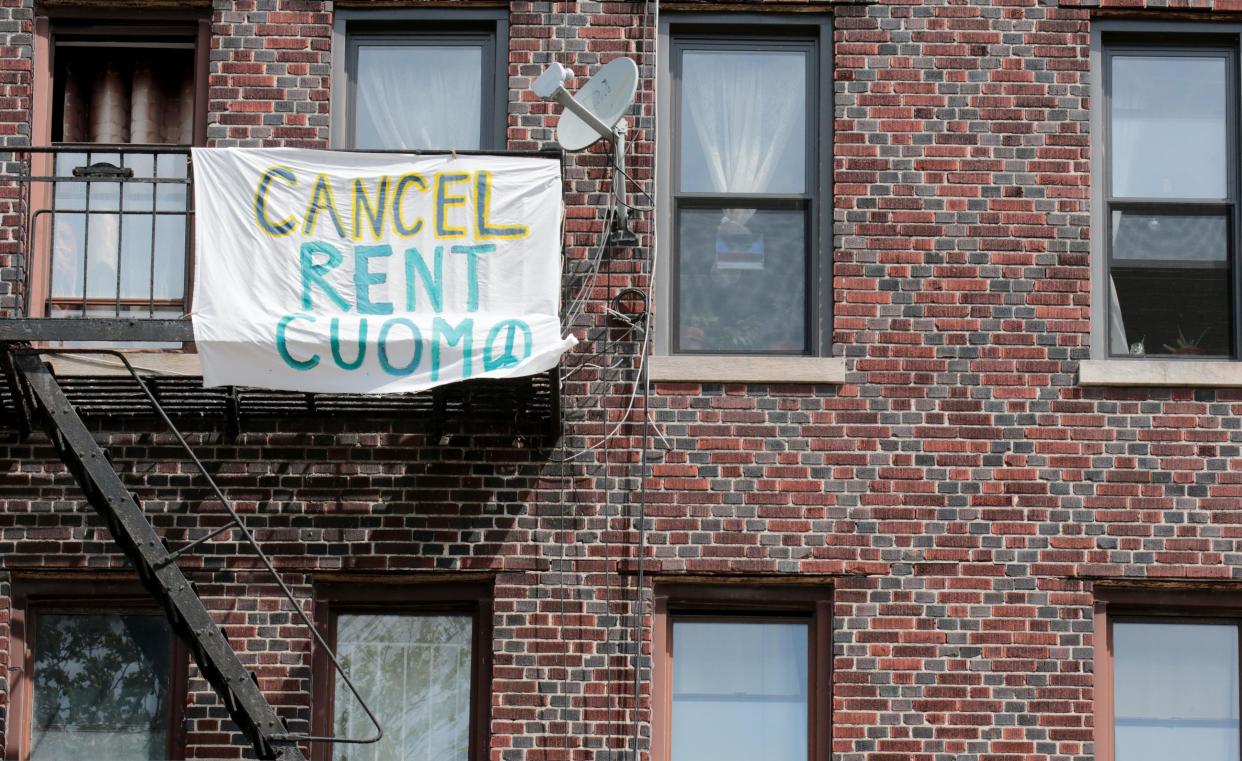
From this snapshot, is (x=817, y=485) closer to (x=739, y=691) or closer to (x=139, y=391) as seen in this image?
(x=739, y=691)

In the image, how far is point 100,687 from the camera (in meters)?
10.5

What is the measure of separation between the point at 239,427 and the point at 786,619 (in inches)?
122

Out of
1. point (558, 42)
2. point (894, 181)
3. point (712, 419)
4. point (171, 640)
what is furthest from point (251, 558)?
point (894, 181)

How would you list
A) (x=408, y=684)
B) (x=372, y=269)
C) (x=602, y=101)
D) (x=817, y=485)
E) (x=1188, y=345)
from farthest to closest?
1. (x=1188, y=345)
2. (x=408, y=684)
3. (x=817, y=485)
4. (x=602, y=101)
5. (x=372, y=269)

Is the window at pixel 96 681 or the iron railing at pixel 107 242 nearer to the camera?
the window at pixel 96 681

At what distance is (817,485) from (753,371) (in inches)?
27.4

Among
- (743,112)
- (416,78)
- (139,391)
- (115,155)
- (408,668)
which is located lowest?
(408,668)

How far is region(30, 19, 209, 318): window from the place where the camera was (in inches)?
430

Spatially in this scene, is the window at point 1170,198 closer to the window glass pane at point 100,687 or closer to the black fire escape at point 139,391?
the black fire escape at point 139,391

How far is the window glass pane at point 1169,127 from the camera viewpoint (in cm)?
1105

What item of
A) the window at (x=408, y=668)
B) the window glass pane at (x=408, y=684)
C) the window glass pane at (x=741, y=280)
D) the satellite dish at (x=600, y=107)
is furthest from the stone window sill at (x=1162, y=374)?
the window glass pane at (x=408, y=684)

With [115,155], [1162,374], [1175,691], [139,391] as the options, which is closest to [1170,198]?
[1162,374]

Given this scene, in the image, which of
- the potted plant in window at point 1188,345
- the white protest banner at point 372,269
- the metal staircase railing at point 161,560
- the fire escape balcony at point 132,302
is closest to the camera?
the metal staircase railing at point 161,560

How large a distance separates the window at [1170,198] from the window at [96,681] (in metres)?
5.44
